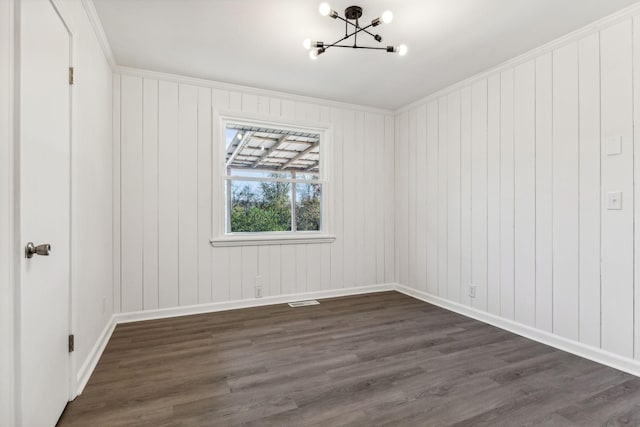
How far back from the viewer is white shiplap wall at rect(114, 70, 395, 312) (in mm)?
3340

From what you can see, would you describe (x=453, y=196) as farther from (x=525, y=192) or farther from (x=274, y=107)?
(x=274, y=107)

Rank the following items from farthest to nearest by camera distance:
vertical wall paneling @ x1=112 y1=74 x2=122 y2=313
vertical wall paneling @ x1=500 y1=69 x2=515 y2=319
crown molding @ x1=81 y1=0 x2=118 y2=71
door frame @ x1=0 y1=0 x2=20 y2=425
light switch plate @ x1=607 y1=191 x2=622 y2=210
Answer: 1. vertical wall paneling @ x1=112 y1=74 x2=122 y2=313
2. vertical wall paneling @ x1=500 y1=69 x2=515 y2=319
3. light switch plate @ x1=607 y1=191 x2=622 y2=210
4. crown molding @ x1=81 y1=0 x2=118 y2=71
5. door frame @ x1=0 y1=0 x2=20 y2=425

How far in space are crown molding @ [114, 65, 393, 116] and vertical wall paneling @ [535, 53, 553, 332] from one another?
2.09 m

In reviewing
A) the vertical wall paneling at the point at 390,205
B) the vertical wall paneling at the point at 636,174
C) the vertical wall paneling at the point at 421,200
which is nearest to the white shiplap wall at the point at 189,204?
the vertical wall paneling at the point at 390,205

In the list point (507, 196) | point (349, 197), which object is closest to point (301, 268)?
point (349, 197)

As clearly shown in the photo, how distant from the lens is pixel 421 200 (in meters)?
4.27

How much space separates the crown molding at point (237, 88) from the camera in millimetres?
3348

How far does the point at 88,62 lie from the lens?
7.70 ft

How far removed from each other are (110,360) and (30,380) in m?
1.16

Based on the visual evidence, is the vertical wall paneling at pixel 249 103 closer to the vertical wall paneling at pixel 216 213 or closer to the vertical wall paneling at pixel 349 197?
the vertical wall paneling at pixel 216 213

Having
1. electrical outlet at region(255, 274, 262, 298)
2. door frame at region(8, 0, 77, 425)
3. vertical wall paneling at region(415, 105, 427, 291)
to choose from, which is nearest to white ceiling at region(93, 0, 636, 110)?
vertical wall paneling at region(415, 105, 427, 291)

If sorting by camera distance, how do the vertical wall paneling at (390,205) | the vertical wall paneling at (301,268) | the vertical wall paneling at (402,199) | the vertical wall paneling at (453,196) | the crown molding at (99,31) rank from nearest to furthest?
1. the crown molding at (99,31)
2. the vertical wall paneling at (453,196)
3. the vertical wall paneling at (301,268)
4. the vertical wall paneling at (402,199)
5. the vertical wall paneling at (390,205)

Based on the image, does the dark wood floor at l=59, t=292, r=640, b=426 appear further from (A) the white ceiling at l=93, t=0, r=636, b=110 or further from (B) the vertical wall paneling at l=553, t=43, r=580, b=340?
(A) the white ceiling at l=93, t=0, r=636, b=110

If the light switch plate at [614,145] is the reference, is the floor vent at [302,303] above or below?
below
